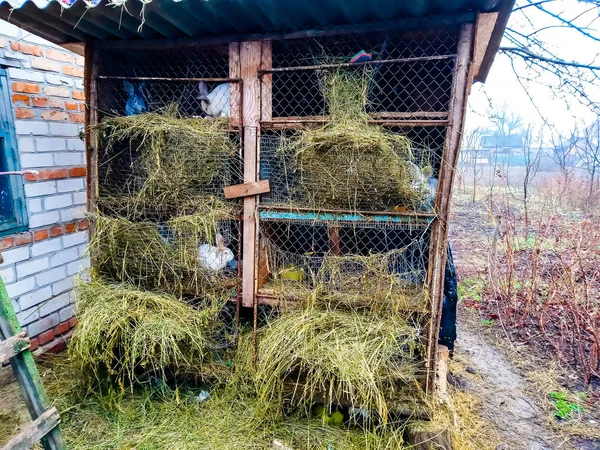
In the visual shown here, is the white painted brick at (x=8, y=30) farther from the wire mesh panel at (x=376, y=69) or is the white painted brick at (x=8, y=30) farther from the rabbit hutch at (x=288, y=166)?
the wire mesh panel at (x=376, y=69)

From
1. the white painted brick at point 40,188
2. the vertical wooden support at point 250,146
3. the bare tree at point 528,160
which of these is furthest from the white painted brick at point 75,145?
the bare tree at point 528,160

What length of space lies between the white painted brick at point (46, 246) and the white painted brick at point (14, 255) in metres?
0.07

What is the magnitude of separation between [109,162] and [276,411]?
221 cm

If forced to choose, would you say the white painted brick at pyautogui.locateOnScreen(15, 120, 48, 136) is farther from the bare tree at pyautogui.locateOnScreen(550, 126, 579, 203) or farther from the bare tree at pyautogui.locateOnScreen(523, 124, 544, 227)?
the bare tree at pyautogui.locateOnScreen(550, 126, 579, 203)

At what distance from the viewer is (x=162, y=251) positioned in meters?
2.72

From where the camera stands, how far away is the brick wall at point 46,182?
9.32 ft

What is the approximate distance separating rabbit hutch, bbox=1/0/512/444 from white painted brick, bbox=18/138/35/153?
56 centimetres

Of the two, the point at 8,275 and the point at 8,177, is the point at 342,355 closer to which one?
the point at 8,275

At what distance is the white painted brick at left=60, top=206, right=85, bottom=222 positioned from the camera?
3295 millimetres

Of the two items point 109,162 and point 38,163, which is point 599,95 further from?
point 38,163

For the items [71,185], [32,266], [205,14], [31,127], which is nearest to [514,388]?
[205,14]

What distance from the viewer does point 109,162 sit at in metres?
2.87

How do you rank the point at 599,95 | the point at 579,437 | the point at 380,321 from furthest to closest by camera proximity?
1. the point at 599,95
2. the point at 579,437
3. the point at 380,321

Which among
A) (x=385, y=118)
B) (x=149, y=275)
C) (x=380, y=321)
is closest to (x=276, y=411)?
(x=380, y=321)
